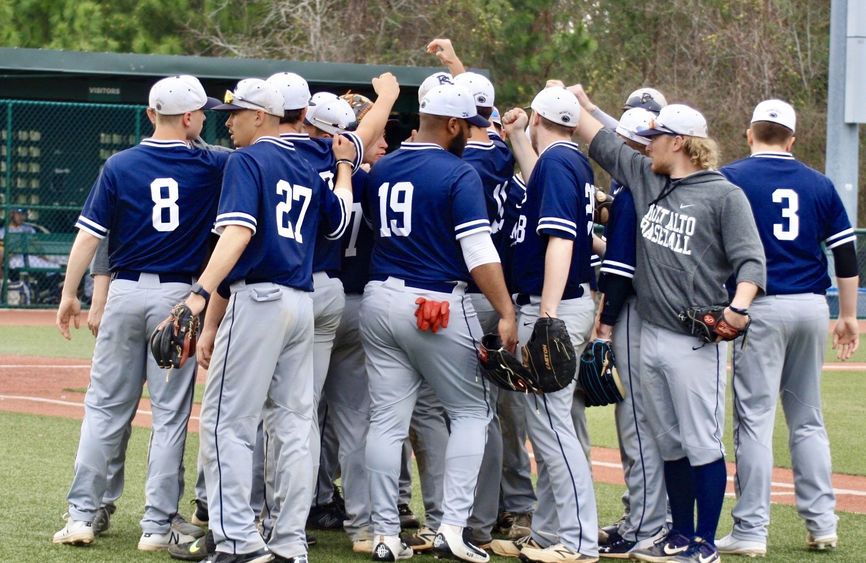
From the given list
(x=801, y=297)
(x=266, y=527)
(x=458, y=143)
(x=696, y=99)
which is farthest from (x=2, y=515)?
(x=696, y=99)

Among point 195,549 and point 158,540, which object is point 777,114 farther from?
point 158,540

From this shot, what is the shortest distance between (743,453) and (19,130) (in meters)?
13.7

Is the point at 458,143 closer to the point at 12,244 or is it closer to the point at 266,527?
the point at 266,527

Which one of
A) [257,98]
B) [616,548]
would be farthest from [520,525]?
[257,98]

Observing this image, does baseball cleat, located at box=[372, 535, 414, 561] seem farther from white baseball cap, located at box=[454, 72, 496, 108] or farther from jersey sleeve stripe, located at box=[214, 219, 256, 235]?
white baseball cap, located at box=[454, 72, 496, 108]

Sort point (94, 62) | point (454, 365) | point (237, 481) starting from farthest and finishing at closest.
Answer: point (94, 62)
point (454, 365)
point (237, 481)

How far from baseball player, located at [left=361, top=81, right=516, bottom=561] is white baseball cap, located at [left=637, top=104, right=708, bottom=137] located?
2.75 ft

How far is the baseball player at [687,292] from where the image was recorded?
5285 mm

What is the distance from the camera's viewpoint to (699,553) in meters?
5.29

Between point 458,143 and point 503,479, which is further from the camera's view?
point 503,479

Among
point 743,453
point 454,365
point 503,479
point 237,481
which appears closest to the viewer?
point 237,481

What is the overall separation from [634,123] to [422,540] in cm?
227

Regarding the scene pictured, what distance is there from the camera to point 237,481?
4910mm

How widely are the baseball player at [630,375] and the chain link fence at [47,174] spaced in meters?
11.9
